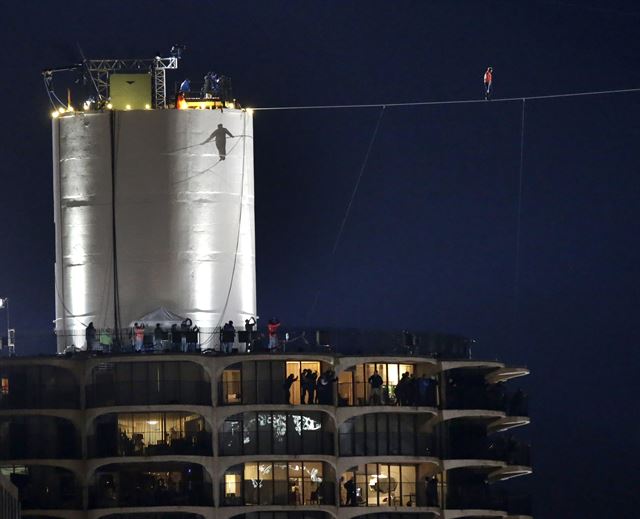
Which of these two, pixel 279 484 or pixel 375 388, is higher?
pixel 375 388

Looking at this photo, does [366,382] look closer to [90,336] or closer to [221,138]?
[90,336]

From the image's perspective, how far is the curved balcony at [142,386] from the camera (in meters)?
165

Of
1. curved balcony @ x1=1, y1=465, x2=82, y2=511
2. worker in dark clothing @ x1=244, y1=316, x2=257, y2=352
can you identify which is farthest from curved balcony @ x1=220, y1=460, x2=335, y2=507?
curved balcony @ x1=1, y1=465, x2=82, y2=511

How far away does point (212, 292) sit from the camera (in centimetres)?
17200

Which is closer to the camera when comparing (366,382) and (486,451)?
(366,382)

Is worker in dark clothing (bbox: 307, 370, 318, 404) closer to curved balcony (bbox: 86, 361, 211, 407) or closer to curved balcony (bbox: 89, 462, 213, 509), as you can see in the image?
curved balcony (bbox: 86, 361, 211, 407)

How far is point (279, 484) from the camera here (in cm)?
16488

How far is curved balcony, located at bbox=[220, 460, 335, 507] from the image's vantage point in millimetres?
164125

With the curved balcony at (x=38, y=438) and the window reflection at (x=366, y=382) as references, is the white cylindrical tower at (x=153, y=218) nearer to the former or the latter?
the curved balcony at (x=38, y=438)

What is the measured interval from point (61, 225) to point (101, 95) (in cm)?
744

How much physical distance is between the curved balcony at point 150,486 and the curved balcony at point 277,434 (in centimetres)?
222

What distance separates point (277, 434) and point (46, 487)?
1229 centimetres

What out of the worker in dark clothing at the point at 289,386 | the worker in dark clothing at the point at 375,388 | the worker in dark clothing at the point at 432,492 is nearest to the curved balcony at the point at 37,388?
the worker in dark clothing at the point at 289,386

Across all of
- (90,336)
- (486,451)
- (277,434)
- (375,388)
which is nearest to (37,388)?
(90,336)
